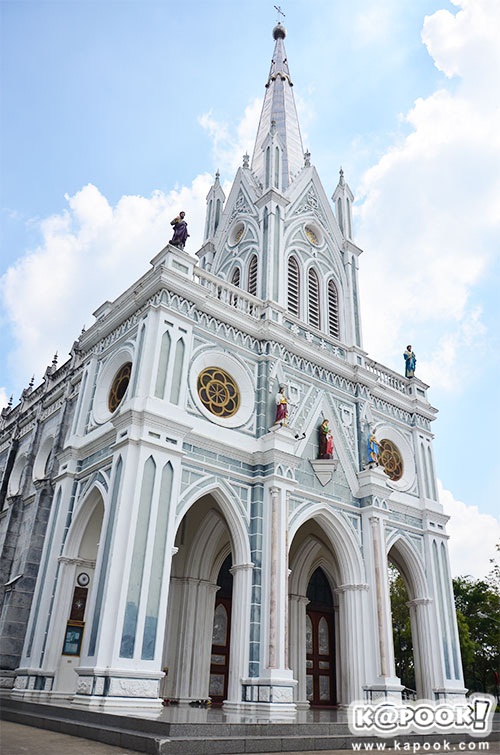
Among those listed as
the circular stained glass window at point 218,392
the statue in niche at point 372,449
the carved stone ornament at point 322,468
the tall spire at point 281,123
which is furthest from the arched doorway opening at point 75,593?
the tall spire at point 281,123

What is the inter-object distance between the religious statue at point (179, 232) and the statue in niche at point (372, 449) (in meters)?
9.04

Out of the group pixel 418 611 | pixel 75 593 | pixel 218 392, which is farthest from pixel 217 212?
pixel 418 611

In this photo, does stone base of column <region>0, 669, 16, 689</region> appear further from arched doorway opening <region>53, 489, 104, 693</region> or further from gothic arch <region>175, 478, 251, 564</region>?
gothic arch <region>175, 478, 251, 564</region>

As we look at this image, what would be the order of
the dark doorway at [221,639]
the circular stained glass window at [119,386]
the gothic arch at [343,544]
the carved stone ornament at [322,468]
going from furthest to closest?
the dark doorway at [221,639]
the carved stone ornament at [322,468]
the gothic arch at [343,544]
the circular stained glass window at [119,386]

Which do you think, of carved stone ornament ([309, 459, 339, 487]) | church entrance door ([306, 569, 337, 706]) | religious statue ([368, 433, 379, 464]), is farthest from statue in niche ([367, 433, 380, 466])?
church entrance door ([306, 569, 337, 706])

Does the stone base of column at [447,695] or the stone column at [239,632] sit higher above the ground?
the stone column at [239,632]

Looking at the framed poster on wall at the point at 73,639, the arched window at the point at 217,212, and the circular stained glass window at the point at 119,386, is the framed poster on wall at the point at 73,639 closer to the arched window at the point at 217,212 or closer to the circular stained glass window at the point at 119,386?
the circular stained glass window at the point at 119,386

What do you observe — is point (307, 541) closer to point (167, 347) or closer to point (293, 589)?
point (293, 589)

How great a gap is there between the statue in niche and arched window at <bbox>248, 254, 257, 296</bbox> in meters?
6.70

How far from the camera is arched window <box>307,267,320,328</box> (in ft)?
73.9

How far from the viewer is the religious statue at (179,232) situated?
57.8ft

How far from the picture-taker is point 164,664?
17516mm

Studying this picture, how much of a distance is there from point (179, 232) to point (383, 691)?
567 inches

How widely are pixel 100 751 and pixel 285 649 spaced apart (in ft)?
25.3
